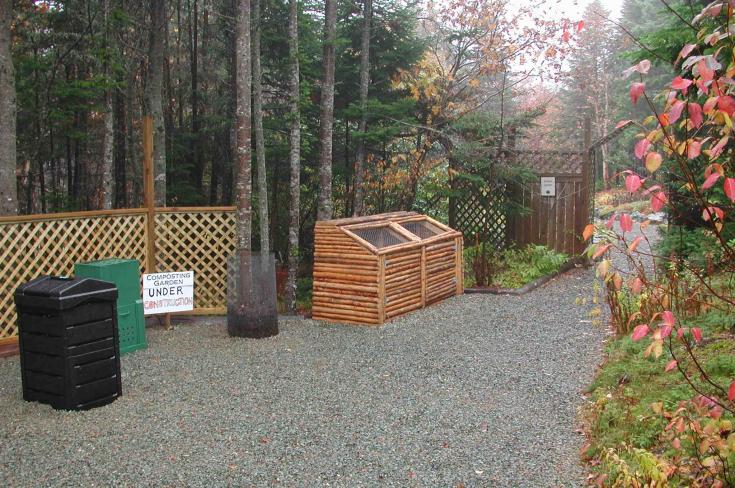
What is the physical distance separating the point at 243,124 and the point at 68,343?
3730 mm

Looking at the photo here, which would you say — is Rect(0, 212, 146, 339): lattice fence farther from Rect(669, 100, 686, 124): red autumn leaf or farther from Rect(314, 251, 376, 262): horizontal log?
Rect(669, 100, 686, 124): red autumn leaf

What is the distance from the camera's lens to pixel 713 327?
570cm

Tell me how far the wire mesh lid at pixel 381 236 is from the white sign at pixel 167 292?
231 centimetres

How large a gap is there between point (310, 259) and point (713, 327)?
8.61 metres

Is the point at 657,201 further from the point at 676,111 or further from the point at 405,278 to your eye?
the point at 405,278

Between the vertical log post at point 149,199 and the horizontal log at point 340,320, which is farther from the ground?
the vertical log post at point 149,199

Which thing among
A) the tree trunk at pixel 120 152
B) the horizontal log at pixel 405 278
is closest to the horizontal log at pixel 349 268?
the horizontal log at pixel 405 278

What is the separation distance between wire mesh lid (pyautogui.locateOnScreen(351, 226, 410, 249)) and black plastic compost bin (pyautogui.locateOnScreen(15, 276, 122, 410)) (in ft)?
12.8

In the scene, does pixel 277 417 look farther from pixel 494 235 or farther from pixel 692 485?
pixel 494 235

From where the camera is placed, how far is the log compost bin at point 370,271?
27.0 ft

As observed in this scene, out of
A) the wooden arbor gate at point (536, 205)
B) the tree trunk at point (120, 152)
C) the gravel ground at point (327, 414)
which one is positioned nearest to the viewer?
the gravel ground at point (327, 414)

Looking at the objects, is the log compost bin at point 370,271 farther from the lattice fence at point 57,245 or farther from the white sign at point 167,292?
the lattice fence at point 57,245

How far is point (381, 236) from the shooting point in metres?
9.12

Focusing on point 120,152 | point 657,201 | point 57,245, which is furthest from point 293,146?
point 657,201
